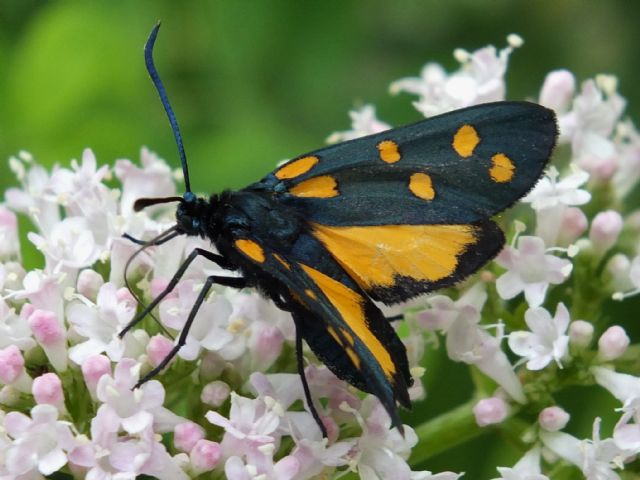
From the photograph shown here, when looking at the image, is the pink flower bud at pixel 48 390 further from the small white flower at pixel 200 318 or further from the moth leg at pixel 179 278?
the small white flower at pixel 200 318

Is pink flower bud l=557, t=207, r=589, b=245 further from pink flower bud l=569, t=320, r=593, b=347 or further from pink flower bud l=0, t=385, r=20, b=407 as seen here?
pink flower bud l=0, t=385, r=20, b=407

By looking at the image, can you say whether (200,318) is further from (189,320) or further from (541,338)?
(541,338)

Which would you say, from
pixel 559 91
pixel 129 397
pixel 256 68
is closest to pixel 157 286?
pixel 129 397

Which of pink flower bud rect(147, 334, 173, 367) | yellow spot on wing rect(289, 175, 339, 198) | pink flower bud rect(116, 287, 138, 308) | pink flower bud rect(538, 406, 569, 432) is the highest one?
yellow spot on wing rect(289, 175, 339, 198)

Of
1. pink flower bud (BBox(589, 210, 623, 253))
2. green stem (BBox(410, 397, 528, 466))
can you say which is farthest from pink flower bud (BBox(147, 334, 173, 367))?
pink flower bud (BBox(589, 210, 623, 253))

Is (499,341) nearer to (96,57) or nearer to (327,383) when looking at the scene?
(327,383)

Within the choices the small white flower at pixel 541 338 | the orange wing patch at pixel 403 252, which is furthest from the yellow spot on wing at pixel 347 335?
the small white flower at pixel 541 338

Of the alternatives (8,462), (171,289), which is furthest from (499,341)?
(8,462)
